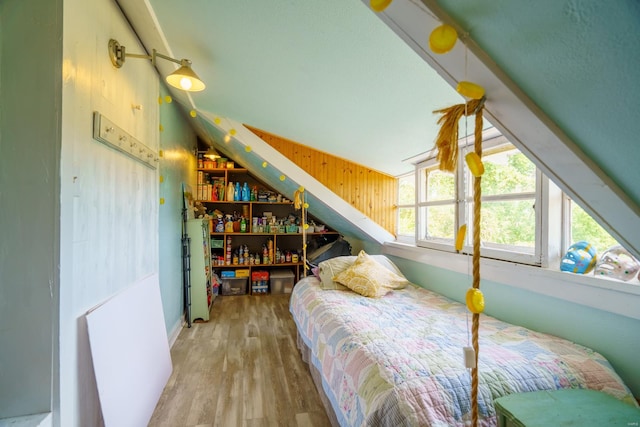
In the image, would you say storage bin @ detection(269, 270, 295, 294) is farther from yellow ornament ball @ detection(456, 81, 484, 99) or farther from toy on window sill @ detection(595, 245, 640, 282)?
yellow ornament ball @ detection(456, 81, 484, 99)

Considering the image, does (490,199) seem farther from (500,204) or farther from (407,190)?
(407,190)

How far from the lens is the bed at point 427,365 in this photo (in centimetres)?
99

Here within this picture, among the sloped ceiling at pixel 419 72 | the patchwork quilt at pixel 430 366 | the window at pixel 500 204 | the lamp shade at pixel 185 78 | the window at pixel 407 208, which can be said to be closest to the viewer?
the sloped ceiling at pixel 419 72

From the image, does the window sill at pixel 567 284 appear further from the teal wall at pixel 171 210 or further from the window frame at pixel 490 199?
the teal wall at pixel 171 210

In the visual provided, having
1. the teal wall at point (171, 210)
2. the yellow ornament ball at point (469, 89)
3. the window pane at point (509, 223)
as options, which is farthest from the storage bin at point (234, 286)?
the yellow ornament ball at point (469, 89)

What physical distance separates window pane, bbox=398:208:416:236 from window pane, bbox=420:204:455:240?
0.24 meters

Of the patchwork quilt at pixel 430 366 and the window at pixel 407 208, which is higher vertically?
the window at pixel 407 208

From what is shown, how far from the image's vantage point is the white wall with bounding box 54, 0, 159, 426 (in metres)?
1.00

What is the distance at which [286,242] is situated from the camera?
470 cm

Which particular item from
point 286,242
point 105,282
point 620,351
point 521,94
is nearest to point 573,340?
point 620,351

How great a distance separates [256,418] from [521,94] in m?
1.93

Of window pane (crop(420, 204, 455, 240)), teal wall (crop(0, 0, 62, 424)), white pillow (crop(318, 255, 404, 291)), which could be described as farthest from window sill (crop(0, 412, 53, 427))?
window pane (crop(420, 204, 455, 240))

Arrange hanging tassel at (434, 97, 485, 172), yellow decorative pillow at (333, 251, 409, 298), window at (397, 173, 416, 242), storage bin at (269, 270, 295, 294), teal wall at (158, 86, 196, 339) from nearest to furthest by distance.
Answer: hanging tassel at (434, 97, 485, 172)
yellow decorative pillow at (333, 251, 409, 298)
teal wall at (158, 86, 196, 339)
window at (397, 173, 416, 242)
storage bin at (269, 270, 295, 294)

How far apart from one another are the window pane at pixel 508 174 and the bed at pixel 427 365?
0.85 meters
